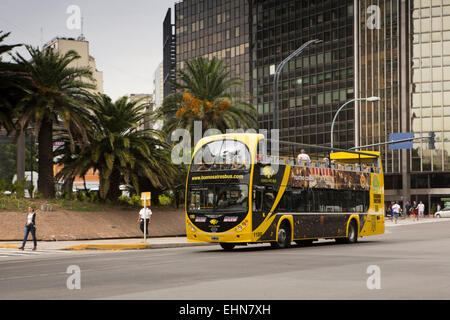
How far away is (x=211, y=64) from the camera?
140ft

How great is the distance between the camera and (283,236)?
2516cm

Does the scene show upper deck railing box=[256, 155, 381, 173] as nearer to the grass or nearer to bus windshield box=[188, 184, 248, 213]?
bus windshield box=[188, 184, 248, 213]

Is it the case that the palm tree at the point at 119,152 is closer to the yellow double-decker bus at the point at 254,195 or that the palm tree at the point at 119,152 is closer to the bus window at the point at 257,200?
the yellow double-decker bus at the point at 254,195

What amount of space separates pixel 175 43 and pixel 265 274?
121m

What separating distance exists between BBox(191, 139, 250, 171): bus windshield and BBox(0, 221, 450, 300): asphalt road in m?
4.79

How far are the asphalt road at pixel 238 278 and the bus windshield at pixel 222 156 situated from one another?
4.79 m

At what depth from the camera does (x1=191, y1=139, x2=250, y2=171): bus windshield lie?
23.4 meters

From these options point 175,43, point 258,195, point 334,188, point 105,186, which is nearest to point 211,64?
point 105,186

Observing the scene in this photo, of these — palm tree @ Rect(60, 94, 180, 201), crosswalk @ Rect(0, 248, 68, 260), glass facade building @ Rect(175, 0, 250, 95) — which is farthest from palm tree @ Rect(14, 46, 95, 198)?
glass facade building @ Rect(175, 0, 250, 95)

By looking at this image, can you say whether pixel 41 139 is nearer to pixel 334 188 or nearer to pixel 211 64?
pixel 211 64

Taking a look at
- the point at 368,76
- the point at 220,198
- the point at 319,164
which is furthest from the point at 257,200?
the point at 368,76

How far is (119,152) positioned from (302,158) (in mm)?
12779

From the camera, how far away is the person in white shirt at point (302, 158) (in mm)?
26039

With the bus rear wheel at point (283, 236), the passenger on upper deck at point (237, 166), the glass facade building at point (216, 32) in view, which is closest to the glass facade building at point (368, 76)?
the glass facade building at point (216, 32)
